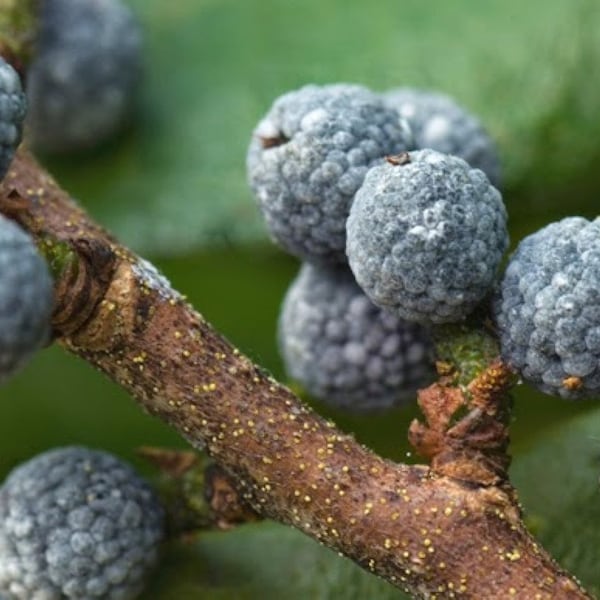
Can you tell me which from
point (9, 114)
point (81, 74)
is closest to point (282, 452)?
point (9, 114)

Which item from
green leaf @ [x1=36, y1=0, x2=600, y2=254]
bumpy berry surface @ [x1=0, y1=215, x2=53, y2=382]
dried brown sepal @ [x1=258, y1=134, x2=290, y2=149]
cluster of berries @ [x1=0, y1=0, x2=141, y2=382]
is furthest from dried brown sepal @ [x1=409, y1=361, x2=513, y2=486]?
cluster of berries @ [x1=0, y1=0, x2=141, y2=382]

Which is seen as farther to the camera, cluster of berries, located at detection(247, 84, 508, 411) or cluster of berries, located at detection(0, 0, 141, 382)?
cluster of berries, located at detection(0, 0, 141, 382)

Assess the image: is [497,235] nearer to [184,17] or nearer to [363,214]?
[363,214]

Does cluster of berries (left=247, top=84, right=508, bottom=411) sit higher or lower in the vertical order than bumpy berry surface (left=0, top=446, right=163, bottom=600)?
higher

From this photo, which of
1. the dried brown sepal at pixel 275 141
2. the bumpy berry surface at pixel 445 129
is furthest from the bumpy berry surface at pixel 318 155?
the bumpy berry surface at pixel 445 129

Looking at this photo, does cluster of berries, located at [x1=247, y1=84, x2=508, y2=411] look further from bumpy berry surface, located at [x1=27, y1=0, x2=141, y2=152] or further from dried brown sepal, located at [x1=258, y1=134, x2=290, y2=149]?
bumpy berry surface, located at [x1=27, y1=0, x2=141, y2=152]

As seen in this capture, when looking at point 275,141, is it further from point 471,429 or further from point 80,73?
point 80,73

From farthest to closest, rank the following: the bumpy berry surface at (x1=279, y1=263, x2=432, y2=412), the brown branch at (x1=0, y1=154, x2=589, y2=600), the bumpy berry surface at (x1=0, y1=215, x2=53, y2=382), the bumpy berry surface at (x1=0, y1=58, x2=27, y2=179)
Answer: the bumpy berry surface at (x1=279, y1=263, x2=432, y2=412)
the brown branch at (x1=0, y1=154, x2=589, y2=600)
the bumpy berry surface at (x1=0, y1=58, x2=27, y2=179)
the bumpy berry surface at (x1=0, y1=215, x2=53, y2=382)

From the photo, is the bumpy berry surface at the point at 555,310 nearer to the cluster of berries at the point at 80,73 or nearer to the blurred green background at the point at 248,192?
the blurred green background at the point at 248,192
